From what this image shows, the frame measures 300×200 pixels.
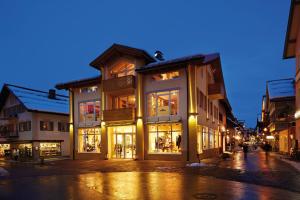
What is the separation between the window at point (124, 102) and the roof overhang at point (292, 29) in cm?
1531

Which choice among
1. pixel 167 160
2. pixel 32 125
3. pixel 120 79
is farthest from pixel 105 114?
pixel 32 125

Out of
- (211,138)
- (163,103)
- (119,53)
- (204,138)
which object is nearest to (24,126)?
(119,53)

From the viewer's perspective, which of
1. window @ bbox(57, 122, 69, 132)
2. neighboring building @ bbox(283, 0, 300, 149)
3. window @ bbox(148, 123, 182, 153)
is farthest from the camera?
window @ bbox(57, 122, 69, 132)

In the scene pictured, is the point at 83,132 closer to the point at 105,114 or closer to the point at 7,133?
the point at 105,114

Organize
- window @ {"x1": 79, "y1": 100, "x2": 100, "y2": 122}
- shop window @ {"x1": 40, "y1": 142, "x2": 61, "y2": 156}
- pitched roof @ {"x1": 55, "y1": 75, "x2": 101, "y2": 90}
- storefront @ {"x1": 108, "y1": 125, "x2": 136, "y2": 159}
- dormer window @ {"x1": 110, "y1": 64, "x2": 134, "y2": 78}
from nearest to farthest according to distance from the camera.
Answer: storefront @ {"x1": 108, "y1": 125, "x2": 136, "y2": 159}, dormer window @ {"x1": 110, "y1": 64, "x2": 134, "y2": 78}, pitched roof @ {"x1": 55, "y1": 75, "x2": 101, "y2": 90}, window @ {"x1": 79, "y1": 100, "x2": 100, "y2": 122}, shop window @ {"x1": 40, "y1": 142, "x2": 61, "y2": 156}

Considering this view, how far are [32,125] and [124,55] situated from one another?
59.8ft

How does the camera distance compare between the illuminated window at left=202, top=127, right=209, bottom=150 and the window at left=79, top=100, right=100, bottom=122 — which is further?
the window at left=79, top=100, right=100, bottom=122

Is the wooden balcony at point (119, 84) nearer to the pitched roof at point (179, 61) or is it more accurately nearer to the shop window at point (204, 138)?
the pitched roof at point (179, 61)

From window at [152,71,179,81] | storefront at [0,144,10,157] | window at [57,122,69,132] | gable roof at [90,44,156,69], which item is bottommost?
storefront at [0,144,10,157]

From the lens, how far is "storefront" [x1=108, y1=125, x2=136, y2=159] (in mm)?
30188

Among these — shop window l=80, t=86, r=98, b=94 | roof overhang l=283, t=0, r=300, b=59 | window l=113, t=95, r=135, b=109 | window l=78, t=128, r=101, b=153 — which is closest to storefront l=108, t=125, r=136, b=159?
window l=78, t=128, r=101, b=153

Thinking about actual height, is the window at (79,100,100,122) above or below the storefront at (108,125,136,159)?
above

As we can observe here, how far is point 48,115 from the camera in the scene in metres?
42.5

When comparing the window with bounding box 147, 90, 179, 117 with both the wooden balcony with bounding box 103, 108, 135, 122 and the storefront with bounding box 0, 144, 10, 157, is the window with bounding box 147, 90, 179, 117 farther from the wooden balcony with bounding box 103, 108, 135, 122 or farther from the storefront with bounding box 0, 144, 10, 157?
the storefront with bounding box 0, 144, 10, 157
